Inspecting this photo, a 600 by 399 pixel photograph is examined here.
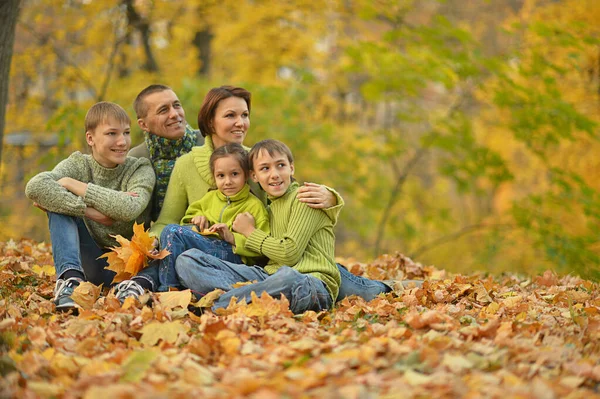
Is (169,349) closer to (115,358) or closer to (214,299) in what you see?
(115,358)

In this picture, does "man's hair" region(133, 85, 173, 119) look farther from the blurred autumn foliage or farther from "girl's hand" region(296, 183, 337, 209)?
the blurred autumn foliage

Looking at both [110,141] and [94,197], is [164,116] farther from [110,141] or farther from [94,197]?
[94,197]

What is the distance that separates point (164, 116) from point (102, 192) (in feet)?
2.45

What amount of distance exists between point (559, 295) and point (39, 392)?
315 cm

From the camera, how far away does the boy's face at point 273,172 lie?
397 centimetres

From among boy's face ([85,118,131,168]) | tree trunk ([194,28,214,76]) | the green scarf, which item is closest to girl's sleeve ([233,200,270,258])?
the green scarf

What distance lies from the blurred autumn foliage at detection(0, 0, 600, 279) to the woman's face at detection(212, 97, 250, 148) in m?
3.42

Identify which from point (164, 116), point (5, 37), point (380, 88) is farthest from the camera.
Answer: point (380, 88)

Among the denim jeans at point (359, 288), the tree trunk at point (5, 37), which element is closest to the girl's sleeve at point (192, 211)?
the denim jeans at point (359, 288)

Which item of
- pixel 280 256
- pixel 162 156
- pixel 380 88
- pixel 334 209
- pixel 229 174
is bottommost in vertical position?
pixel 280 256

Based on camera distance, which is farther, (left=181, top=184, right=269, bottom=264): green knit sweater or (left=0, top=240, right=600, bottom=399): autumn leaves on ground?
(left=181, top=184, right=269, bottom=264): green knit sweater

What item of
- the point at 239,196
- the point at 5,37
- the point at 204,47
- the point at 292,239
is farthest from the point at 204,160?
the point at 204,47

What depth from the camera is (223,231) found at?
13.2 feet

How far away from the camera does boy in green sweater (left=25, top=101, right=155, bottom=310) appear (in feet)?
13.1
